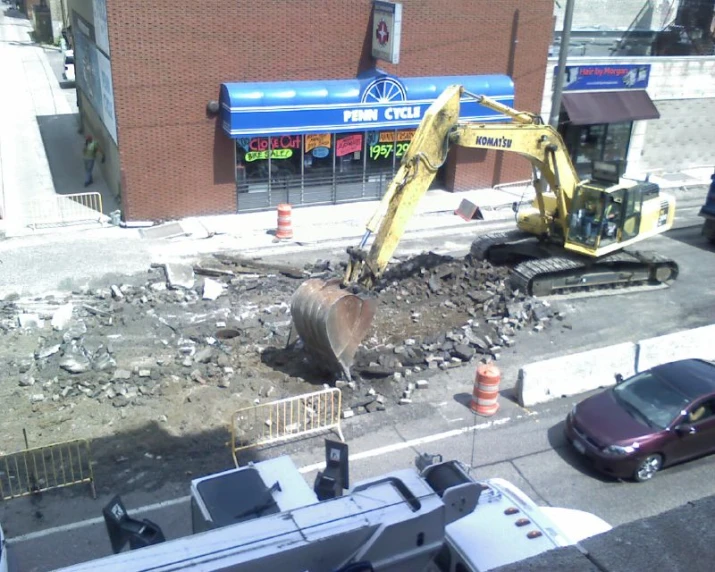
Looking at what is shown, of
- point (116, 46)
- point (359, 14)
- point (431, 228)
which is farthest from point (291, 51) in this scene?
point (431, 228)

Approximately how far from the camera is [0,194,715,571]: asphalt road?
9797 millimetres

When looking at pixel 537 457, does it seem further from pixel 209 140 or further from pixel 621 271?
pixel 209 140

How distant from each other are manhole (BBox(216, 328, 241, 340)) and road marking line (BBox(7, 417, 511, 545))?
4.52 meters

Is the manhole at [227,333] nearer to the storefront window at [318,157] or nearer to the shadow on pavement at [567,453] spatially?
the shadow on pavement at [567,453]

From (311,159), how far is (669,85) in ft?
48.2

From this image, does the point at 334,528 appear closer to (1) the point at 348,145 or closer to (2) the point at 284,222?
(2) the point at 284,222

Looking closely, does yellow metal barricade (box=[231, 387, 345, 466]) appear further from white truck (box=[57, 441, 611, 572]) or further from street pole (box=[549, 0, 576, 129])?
street pole (box=[549, 0, 576, 129])

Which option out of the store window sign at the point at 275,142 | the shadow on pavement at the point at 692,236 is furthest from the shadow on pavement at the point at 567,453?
the store window sign at the point at 275,142

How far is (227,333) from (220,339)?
29 cm

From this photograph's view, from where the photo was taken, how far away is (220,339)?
48.9 ft

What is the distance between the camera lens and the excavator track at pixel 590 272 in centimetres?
1741

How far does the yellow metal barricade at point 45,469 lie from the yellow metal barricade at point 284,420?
2132mm

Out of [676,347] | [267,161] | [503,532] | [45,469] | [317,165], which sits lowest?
[45,469]

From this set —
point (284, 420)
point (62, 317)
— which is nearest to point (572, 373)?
point (284, 420)
